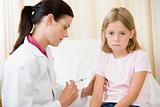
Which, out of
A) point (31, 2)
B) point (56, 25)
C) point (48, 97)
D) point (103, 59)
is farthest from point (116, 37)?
point (31, 2)

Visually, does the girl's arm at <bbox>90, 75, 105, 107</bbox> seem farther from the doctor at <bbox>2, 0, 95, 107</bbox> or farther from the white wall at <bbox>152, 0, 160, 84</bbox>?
the white wall at <bbox>152, 0, 160, 84</bbox>

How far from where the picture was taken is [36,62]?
1318 millimetres

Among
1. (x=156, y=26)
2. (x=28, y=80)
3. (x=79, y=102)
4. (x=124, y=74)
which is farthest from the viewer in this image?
(x=156, y=26)

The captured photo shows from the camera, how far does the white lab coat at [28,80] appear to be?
1235 millimetres

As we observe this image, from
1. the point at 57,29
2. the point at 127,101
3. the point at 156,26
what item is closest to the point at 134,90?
the point at 127,101

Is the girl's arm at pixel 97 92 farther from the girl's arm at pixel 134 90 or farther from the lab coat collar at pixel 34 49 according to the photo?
the lab coat collar at pixel 34 49

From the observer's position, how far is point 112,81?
150 centimetres

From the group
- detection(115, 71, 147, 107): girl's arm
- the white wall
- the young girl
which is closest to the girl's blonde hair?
the young girl

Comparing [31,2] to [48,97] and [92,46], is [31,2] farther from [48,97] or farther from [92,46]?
[48,97]

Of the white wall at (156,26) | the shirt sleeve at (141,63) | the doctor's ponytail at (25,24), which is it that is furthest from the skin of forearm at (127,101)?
the white wall at (156,26)

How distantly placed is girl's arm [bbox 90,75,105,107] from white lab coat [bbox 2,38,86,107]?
232 mm

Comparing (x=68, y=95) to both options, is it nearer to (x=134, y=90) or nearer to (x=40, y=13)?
(x=134, y=90)

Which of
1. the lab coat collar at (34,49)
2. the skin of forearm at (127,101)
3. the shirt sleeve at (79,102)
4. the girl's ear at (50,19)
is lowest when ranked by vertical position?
the shirt sleeve at (79,102)

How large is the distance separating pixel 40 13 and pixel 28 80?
0.34 meters
